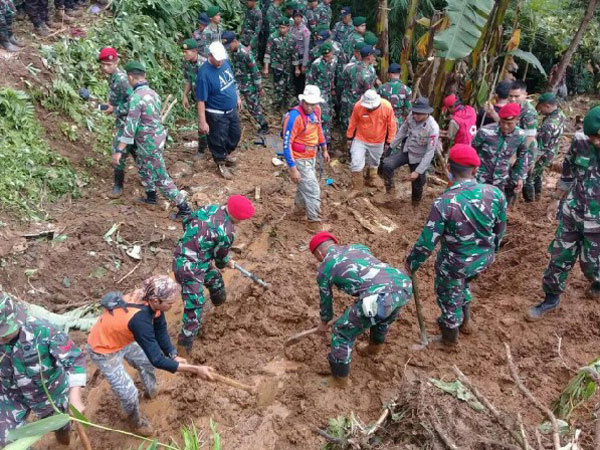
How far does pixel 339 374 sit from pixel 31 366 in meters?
2.54

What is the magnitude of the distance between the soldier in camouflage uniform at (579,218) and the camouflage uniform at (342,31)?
781 centimetres

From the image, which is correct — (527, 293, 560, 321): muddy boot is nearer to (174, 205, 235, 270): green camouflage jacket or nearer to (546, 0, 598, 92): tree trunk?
(174, 205, 235, 270): green camouflage jacket

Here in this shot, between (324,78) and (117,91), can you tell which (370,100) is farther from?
(117,91)

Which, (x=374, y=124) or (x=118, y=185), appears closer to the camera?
(x=118, y=185)

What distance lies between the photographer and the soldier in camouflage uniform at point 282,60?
11352 millimetres

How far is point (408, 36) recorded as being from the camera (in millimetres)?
9539

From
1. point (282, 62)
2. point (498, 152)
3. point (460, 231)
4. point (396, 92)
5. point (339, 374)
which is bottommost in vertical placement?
point (339, 374)

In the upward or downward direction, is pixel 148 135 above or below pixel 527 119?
below

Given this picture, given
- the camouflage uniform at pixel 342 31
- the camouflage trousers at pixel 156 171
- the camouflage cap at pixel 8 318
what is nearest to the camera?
the camouflage cap at pixel 8 318

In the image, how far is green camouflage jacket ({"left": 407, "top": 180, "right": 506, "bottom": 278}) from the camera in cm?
454

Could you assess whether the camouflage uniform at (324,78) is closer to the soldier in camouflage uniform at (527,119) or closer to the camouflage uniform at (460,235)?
the soldier in camouflage uniform at (527,119)

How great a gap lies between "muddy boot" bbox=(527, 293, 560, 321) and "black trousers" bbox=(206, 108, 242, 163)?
5319 mm

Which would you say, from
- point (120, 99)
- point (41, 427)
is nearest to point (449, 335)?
point (41, 427)

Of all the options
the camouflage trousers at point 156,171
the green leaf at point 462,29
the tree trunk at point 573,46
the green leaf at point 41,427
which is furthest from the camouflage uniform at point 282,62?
the green leaf at point 41,427
